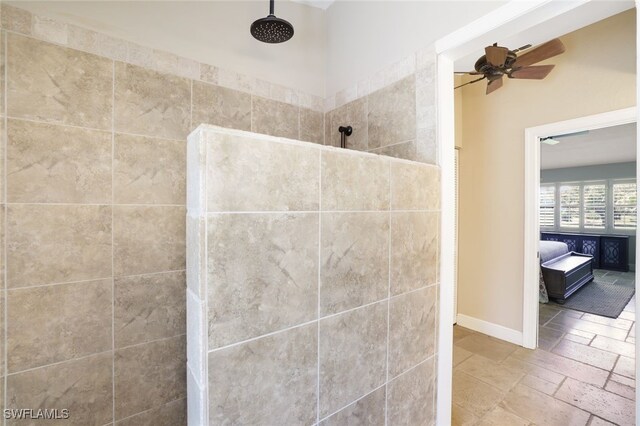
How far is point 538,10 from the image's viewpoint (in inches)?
43.0

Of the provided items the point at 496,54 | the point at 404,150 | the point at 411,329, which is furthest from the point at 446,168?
the point at 496,54

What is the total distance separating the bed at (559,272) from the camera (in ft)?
12.5

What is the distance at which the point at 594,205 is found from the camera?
684 cm

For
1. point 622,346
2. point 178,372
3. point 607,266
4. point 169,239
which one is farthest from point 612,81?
point 607,266

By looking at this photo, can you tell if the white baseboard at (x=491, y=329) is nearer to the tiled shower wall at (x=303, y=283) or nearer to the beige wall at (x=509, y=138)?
the beige wall at (x=509, y=138)

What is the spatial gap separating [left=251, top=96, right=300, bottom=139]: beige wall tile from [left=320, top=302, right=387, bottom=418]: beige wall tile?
1.32 metres

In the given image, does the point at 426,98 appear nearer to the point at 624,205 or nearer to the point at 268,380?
the point at 268,380

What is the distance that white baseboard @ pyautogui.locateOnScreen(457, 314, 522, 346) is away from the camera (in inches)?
109

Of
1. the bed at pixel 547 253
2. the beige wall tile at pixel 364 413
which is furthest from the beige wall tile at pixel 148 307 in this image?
the bed at pixel 547 253

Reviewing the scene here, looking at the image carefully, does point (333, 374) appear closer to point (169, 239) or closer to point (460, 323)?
point (169, 239)

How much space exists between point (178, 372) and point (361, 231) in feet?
4.31

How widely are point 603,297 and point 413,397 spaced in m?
4.93

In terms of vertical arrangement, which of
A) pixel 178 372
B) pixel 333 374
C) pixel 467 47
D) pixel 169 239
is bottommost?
pixel 178 372

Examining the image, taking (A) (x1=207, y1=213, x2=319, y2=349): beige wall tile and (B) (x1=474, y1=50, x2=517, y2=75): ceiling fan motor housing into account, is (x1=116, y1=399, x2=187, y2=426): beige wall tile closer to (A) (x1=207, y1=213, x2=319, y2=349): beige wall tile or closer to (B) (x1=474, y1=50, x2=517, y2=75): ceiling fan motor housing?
(A) (x1=207, y1=213, x2=319, y2=349): beige wall tile
